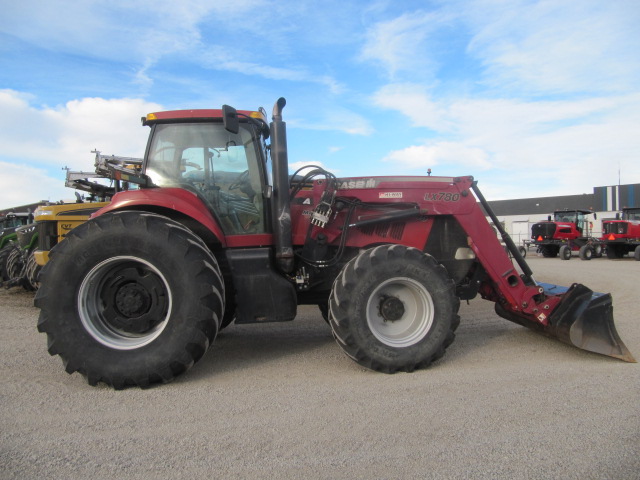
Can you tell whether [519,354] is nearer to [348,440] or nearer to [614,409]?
[614,409]

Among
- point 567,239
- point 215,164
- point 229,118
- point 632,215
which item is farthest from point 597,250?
point 229,118

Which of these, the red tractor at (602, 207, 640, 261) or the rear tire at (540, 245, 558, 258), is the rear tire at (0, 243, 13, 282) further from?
the red tractor at (602, 207, 640, 261)

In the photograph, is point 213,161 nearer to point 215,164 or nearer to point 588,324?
point 215,164

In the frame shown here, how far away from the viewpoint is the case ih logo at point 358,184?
4.80 meters

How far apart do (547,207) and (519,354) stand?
50.8m

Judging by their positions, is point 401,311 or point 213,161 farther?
point 213,161

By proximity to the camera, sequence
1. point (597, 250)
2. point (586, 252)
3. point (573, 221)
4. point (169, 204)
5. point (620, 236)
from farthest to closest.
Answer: point (573, 221), point (597, 250), point (586, 252), point (620, 236), point (169, 204)

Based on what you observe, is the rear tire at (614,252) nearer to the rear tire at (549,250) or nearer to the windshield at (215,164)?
the rear tire at (549,250)

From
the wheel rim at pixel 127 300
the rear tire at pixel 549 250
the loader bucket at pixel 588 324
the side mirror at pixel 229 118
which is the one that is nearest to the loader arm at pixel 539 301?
the loader bucket at pixel 588 324

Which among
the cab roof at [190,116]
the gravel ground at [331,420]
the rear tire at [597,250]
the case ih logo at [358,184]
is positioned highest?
the cab roof at [190,116]

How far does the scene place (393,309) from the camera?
429 cm

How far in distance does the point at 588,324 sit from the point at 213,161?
12.8 ft

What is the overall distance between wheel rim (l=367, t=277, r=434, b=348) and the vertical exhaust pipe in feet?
2.98

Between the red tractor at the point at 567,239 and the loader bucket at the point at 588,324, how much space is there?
2021 centimetres
